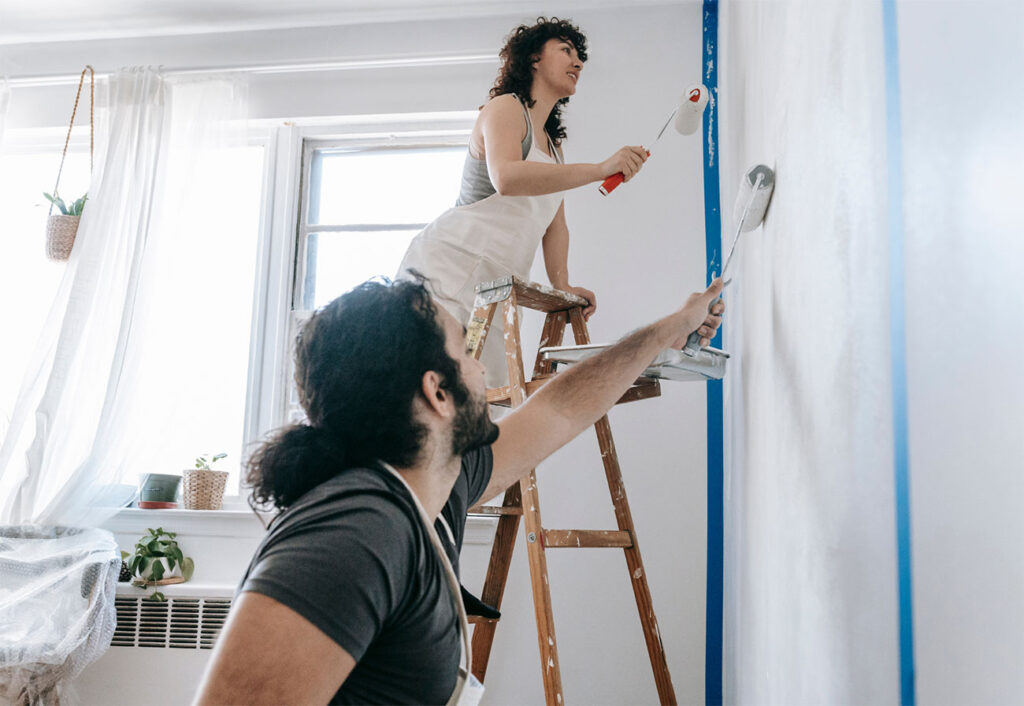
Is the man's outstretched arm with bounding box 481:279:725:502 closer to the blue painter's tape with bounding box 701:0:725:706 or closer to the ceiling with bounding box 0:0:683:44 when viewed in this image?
the blue painter's tape with bounding box 701:0:725:706

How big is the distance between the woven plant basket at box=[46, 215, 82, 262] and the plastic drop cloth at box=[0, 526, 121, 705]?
103 centimetres

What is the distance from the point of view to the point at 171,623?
2.75m

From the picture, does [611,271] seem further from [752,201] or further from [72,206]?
[72,206]

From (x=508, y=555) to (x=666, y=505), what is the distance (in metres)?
0.69

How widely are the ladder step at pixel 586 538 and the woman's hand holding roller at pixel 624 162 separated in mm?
741

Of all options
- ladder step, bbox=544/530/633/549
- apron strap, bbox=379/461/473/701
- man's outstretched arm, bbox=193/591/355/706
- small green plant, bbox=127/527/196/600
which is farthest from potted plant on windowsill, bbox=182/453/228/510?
man's outstretched arm, bbox=193/591/355/706

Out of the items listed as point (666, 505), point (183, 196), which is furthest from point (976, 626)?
point (183, 196)

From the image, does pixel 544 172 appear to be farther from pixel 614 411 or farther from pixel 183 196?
pixel 183 196

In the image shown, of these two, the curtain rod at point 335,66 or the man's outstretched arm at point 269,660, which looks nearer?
the man's outstretched arm at point 269,660

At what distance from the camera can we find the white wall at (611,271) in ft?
8.33

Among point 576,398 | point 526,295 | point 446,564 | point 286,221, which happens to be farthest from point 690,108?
point 286,221

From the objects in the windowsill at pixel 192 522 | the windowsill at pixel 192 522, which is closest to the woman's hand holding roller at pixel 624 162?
the windowsill at pixel 192 522

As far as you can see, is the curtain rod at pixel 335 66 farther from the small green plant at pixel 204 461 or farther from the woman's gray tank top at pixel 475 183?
the small green plant at pixel 204 461

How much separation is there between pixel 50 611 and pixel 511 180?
5.83 feet
